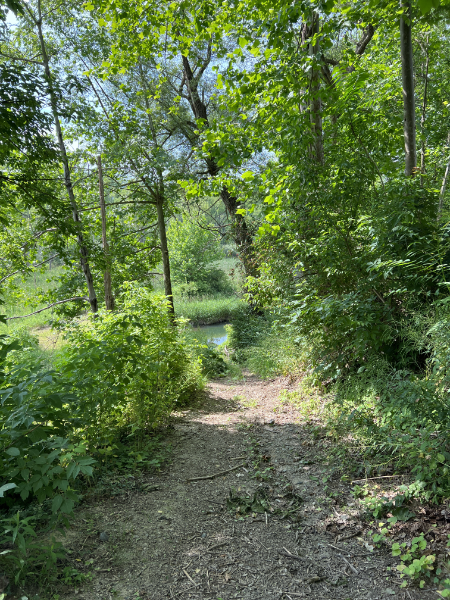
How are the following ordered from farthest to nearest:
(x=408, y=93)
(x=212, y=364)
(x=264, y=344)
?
(x=264, y=344), (x=212, y=364), (x=408, y=93)

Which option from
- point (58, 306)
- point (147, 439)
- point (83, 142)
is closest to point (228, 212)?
point (83, 142)

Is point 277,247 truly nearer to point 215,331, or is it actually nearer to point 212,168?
point 212,168

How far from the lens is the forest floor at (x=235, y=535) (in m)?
2.09

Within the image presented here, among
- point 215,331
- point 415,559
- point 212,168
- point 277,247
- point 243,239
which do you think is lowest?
point 215,331

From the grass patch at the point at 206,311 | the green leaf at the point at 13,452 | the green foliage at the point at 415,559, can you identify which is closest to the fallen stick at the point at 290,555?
the green foliage at the point at 415,559

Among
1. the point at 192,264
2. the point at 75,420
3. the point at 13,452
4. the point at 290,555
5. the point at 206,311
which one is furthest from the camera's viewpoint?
the point at 192,264

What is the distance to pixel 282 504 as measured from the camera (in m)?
2.87

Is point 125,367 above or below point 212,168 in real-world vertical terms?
below

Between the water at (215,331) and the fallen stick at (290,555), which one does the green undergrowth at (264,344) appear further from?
the water at (215,331)

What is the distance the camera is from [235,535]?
255cm

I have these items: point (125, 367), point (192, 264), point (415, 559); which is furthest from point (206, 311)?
point (415, 559)

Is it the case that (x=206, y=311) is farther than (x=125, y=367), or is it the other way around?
(x=206, y=311)

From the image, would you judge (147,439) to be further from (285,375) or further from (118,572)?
(285,375)

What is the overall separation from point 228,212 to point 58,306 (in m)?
6.02
